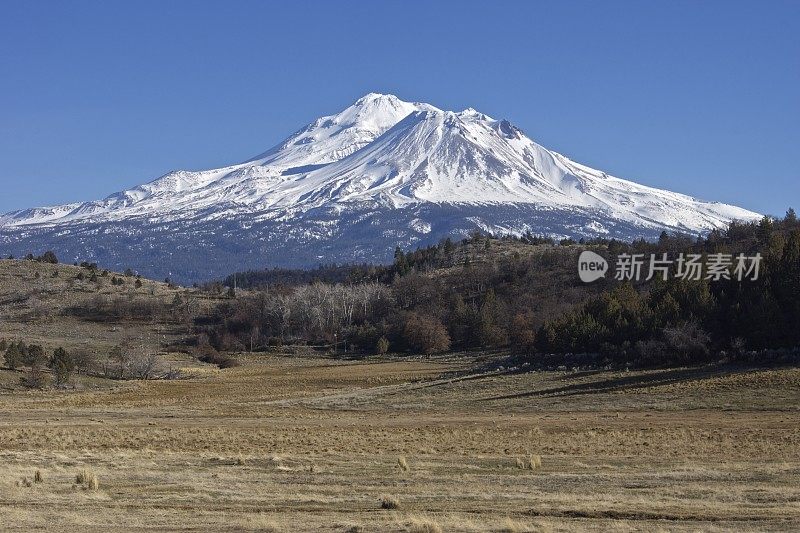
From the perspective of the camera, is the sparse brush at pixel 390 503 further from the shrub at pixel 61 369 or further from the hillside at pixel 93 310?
the hillside at pixel 93 310

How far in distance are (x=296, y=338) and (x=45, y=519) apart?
9355 cm

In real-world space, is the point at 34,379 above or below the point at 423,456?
below

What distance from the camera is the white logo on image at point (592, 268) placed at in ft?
344

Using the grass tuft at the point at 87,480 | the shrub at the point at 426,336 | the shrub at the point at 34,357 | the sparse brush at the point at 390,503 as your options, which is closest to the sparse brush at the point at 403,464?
the sparse brush at the point at 390,503

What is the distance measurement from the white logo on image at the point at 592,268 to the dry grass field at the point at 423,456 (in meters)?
50.8

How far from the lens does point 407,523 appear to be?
14219mm

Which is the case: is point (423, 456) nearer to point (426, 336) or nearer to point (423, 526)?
point (423, 526)

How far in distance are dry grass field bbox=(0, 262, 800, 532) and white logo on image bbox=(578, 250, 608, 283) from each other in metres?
50.8

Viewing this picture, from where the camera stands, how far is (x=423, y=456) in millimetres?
23875

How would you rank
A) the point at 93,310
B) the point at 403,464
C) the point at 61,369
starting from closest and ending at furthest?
the point at 403,464 < the point at 61,369 < the point at 93,310

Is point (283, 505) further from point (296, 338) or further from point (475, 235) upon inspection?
point (475, 235)

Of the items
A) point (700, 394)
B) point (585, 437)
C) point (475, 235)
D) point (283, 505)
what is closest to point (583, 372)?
point (700, 394)

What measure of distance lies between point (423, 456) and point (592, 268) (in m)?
85.1

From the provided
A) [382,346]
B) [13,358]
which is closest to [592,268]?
[382,346]
